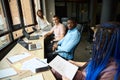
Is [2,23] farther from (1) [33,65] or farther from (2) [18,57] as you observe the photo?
(1) [33,65]

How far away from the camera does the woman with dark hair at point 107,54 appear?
3.45 ft

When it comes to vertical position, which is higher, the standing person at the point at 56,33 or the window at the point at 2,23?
the window at the point at 2,23

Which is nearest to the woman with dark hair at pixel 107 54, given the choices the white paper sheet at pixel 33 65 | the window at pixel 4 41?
the white paper sheet at pixel 33 65

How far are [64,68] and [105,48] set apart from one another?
20.7 inches

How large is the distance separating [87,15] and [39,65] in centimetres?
584

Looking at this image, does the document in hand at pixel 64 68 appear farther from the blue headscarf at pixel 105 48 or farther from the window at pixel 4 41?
the window at pixel 4 41

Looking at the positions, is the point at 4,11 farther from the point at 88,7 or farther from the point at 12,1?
the point at 88,7

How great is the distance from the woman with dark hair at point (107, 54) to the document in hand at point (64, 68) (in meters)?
0.22

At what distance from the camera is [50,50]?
2.73m

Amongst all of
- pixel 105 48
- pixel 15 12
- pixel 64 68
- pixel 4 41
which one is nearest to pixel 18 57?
pixel 4 41

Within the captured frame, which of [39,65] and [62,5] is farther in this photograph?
[62,5]

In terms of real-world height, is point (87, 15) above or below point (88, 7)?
below

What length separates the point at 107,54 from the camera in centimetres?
109

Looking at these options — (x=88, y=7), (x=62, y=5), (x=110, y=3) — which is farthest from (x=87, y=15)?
(x=110, y=3)
